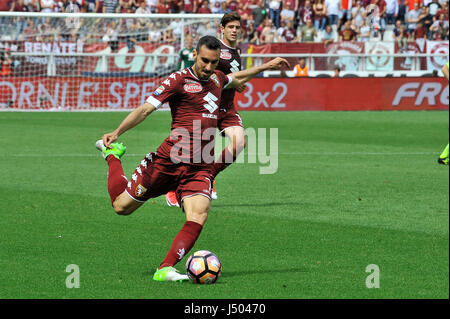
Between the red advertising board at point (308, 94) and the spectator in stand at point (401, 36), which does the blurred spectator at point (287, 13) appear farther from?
the red advertising board at point (308, 94)

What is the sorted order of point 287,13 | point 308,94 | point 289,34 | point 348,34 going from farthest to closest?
1. point 287,13
2. point 289,34
3. point 348,34
4. point 308,94

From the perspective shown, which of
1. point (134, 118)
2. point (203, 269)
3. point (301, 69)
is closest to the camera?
point (203, 269)

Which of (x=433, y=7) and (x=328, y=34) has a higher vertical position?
(x=433, y=7)

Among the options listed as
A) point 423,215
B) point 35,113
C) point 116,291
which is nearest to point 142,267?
point 116,291

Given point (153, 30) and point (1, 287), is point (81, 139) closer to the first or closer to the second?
point (153, 30)

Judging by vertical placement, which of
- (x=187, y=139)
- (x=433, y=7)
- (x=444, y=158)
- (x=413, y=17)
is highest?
(x=433, y=7)

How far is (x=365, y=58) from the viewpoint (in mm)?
31422

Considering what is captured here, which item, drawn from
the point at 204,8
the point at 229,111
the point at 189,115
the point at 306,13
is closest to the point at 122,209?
the point at 189,115

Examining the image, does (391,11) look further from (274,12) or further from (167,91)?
(167,91)

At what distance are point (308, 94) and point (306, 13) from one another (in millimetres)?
5823

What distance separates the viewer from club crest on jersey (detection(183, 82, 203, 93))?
24.7 ft

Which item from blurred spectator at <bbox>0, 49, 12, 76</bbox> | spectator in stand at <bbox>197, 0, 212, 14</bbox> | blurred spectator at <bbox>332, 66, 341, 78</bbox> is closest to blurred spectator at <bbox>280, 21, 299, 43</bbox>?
spectator in stand at <bbox>197, 0, 212, 14</bbox>

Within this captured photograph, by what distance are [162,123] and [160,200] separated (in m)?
13.8

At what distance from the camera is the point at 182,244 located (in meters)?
6.87
